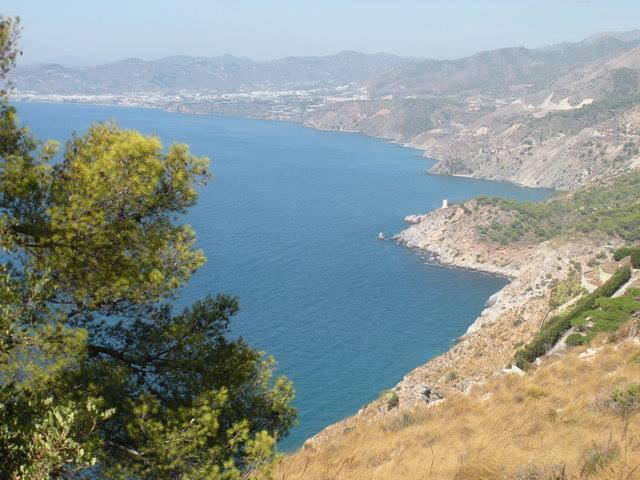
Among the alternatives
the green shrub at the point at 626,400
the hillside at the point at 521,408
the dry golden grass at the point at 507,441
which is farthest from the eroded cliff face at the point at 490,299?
the green shrub at the point at 626,400

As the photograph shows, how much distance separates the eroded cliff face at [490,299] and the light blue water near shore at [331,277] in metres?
3.07

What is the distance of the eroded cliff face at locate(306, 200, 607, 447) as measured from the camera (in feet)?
79.5

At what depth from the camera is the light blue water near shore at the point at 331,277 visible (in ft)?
141

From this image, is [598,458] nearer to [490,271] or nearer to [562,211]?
[490,271]

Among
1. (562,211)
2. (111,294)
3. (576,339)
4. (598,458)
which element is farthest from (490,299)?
(111,294)

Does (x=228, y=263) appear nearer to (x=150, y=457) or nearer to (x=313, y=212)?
(x=313, y=212)

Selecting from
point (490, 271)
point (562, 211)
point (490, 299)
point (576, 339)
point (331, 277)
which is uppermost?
point (576, 339)

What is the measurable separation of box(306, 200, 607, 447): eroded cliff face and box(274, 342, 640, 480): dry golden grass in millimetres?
3601

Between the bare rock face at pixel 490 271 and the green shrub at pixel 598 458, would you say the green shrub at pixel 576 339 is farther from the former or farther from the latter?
the green shrub at pixel 598 458

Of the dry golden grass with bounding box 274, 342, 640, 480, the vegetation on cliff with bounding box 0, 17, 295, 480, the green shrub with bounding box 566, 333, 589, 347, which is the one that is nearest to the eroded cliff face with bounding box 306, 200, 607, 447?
the green shrub with bounding box 566, 333, 589, 347

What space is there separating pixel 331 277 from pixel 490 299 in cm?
1540

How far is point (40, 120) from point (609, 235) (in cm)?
15433

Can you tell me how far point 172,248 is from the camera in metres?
7.41

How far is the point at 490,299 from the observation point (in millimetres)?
57031
